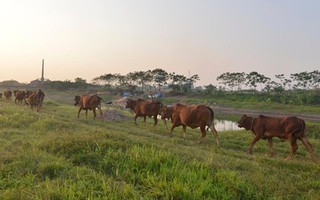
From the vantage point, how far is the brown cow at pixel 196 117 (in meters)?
13.9

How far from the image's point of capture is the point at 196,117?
1429 cm

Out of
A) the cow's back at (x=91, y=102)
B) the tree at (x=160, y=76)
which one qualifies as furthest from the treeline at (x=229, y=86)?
the cow's back at (x=91, y=102)

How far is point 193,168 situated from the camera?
667cm

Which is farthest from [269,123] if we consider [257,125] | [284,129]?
[284,129]

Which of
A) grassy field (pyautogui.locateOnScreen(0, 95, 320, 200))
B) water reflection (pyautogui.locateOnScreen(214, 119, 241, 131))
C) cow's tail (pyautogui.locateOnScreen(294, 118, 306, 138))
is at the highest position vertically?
cow's tail (pyautogui.locateOnScreen(294, 118, 306, 138))

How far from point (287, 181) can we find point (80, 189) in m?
4.51

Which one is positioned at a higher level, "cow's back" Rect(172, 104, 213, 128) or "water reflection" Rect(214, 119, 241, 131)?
"cow's back" Rect(172, 104, 213, 128)

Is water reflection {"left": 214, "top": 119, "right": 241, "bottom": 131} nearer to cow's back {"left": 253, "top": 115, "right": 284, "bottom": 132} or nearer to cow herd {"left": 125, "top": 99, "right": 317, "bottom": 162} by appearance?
cow herd {"left": 125, "top": 99, "right": 317, "bottom": 162}

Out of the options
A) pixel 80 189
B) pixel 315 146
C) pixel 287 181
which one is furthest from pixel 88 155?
pixel 315 146

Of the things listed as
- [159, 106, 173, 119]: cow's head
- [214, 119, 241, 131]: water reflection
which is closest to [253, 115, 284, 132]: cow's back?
[159, 106, 173, 119]: cow's head

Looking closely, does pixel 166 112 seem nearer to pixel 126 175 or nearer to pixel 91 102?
pixel 91 102

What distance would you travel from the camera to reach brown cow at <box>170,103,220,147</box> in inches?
546

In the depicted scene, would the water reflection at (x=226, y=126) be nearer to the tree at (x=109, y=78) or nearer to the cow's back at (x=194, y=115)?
the cow's back at (x=194, y=115)

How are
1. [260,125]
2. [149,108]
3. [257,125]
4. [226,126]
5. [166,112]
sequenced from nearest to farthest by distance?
[260,125] < [257,125] < [166,112] < [149,108] < [226,126]
